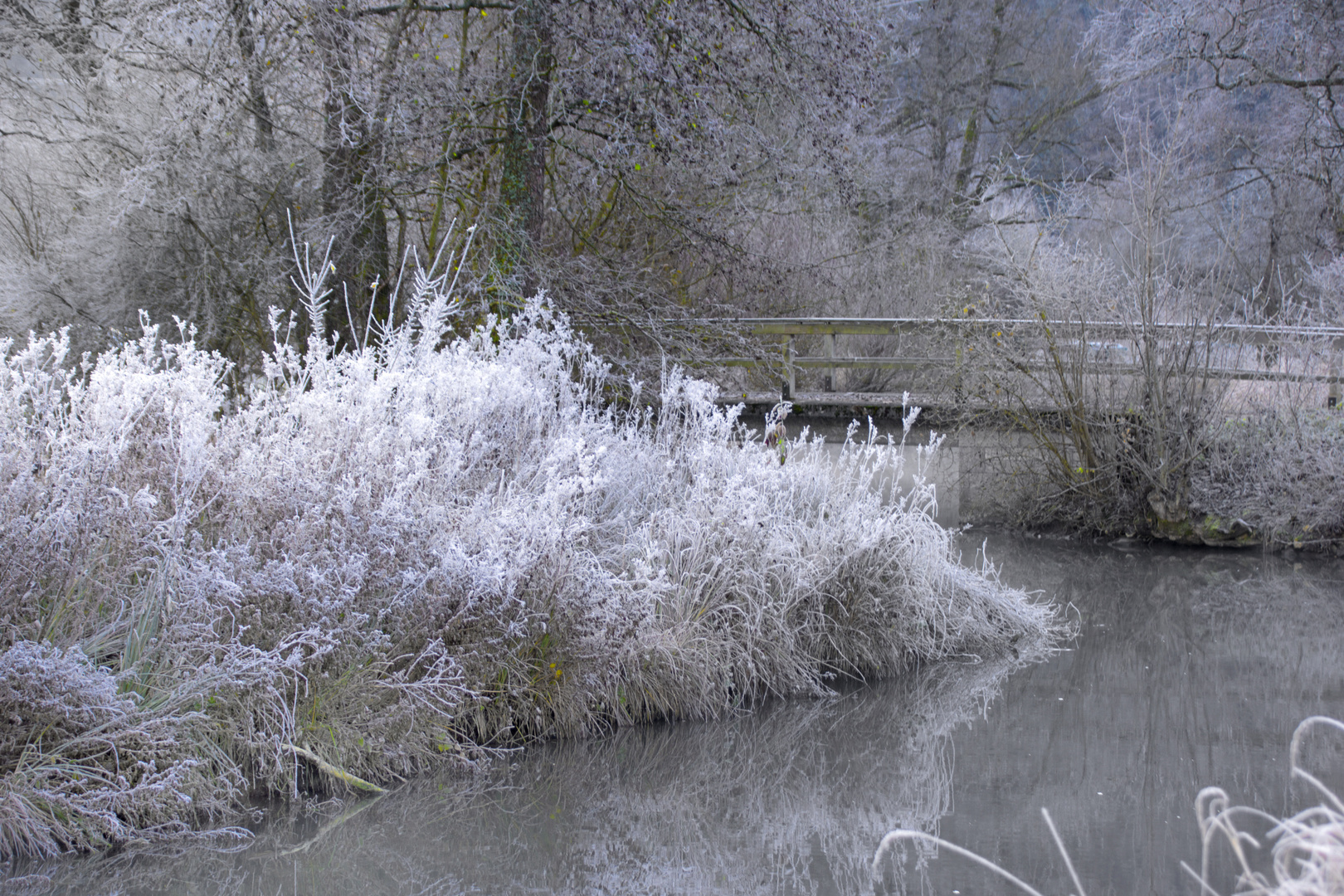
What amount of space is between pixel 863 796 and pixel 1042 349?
24.8 ft

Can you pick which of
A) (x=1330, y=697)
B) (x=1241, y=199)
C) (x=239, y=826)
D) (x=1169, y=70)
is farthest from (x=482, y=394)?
(x=1241, y=199)

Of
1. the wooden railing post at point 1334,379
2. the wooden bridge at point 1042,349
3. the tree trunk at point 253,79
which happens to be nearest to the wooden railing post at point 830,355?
the wooden bridge at point 1042,349

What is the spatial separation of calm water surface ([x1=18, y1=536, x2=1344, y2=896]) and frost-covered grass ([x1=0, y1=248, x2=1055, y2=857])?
25 cm

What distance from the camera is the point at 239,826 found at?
4082 mm

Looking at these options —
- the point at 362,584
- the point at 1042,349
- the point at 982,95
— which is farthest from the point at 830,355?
the point at 982,95

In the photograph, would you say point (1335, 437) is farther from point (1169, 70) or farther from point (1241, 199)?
point (1241, 199)

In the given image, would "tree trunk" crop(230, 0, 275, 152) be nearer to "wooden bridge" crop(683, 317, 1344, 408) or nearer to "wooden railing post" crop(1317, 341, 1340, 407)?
"wooden bridge" crop(683, 317, 1344, 408)

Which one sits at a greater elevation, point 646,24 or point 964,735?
point 646,24

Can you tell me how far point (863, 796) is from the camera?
4.73 metres

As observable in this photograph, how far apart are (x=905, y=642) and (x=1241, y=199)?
13414 millimetres

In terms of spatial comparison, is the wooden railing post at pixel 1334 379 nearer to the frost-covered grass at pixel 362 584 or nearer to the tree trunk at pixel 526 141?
the frost-covered grass at pixel 362 584

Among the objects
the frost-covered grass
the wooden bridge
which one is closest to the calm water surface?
the frost-covered grass

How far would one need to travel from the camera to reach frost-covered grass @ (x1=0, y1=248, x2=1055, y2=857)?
13.3 feet

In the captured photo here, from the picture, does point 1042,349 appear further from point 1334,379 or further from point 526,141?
point 526,141
